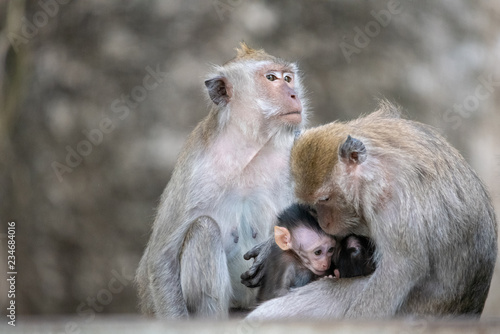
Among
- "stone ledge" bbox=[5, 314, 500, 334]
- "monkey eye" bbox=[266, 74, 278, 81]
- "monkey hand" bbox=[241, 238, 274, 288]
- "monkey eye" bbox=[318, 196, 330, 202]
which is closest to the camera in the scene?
"stone ledge" bbox=[5, 314, 500, 334]

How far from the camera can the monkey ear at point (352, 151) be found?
5289mm

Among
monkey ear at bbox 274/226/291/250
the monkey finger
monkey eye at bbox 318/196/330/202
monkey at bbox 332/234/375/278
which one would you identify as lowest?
the monkey finger

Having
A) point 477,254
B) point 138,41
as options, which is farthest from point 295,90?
point 138,41

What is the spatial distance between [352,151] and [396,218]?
0.50 meters

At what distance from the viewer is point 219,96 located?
6852 millimetres

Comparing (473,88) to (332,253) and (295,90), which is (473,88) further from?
(332,253)

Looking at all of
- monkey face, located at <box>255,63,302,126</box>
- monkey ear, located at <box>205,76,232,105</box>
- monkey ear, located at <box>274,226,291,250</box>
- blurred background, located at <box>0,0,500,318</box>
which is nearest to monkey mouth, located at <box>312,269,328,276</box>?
monkey ear, located at <box>274,226,291,250</box>

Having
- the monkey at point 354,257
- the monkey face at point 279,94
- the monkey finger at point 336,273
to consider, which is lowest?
the monkey finger at point 336,273

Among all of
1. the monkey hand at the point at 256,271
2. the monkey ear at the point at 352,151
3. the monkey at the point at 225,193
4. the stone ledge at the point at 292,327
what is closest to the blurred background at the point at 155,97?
the monkey at the point at 225,193

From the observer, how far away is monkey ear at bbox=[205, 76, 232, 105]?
6.80 meters

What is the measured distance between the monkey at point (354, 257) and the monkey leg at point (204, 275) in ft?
2.81

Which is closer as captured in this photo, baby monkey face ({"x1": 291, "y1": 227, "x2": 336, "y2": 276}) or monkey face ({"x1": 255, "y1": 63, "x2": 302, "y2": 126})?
baby monkey face ({"x1": 291, "y1": 227, "x2": 336, "y2": 276})

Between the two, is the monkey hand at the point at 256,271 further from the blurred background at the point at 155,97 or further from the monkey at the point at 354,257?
the blurred background at the point at 155,97

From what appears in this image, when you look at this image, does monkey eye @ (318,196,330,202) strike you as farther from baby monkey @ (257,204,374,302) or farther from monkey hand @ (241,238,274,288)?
monkey hand @ (241,238,274,288)
